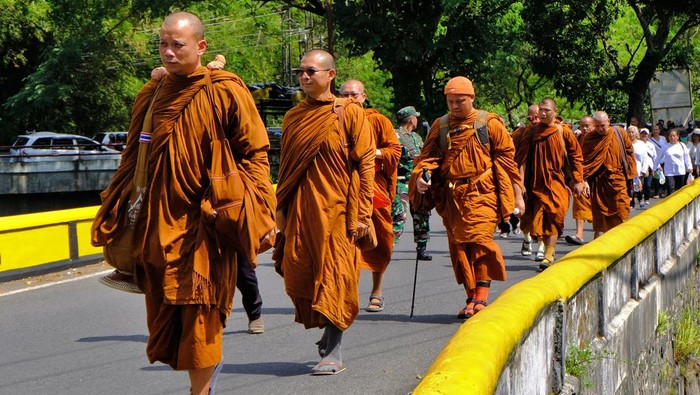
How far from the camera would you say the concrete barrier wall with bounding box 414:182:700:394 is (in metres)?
3.12

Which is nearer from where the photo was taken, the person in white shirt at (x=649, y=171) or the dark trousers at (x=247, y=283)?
the dark trousers at (x=247, y=283)

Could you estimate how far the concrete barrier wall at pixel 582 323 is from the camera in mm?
3121

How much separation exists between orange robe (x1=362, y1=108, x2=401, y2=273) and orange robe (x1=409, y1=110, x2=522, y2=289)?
1.78 ft

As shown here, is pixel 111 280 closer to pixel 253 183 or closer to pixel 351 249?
pixel 253 183

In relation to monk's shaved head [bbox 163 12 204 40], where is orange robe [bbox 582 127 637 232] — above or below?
below

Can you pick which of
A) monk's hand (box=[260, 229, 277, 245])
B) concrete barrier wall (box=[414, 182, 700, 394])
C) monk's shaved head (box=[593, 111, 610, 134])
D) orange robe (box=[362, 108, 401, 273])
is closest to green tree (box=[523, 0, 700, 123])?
monk's shaved head (box=[593, 111, 610, 134])

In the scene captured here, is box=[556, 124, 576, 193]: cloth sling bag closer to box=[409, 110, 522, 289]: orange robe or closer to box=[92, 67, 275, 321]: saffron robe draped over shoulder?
box=[409, 110, 522, 289]: orange robe

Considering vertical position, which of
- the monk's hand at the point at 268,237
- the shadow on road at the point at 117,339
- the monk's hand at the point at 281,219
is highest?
the monk's hand at the point at 268,237

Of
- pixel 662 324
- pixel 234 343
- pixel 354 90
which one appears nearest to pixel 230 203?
pixel 234 343

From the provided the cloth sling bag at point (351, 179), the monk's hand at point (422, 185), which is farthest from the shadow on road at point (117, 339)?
the monk's hand at point (422, 185)

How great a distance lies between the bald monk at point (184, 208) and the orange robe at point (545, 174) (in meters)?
7.80

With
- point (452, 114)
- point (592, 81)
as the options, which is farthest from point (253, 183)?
point (592, 81)

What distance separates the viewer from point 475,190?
27.8 ft

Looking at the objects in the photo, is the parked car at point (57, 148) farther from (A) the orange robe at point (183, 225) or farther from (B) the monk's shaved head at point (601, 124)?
(A) the orange robe at point (183, 225)
